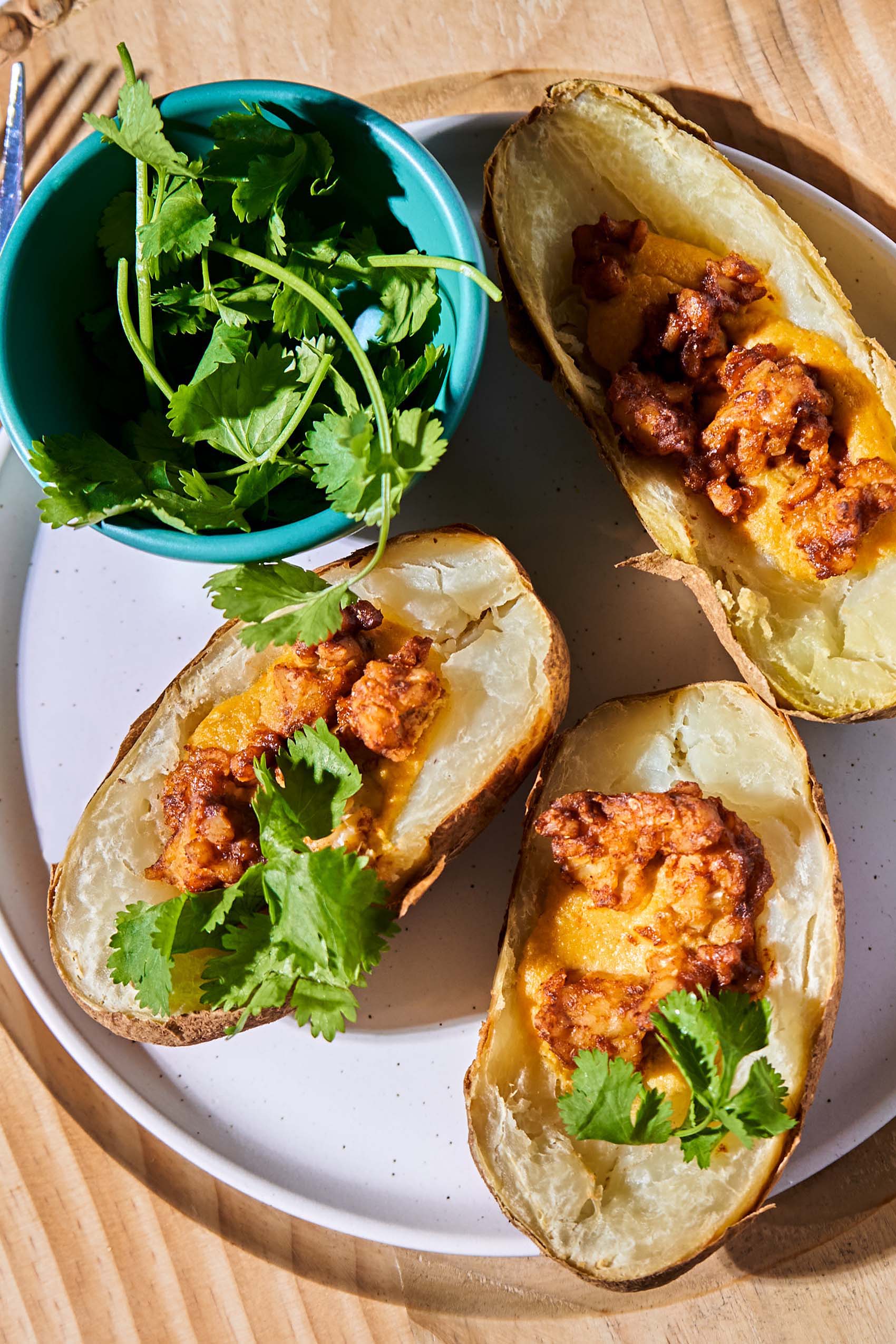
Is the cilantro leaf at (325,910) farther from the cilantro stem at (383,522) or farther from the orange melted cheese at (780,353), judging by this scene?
the orange melted cheese at (780,353)

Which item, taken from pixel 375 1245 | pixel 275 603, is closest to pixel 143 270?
pixel 275 603

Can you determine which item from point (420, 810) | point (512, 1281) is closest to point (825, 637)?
point (420, 810)

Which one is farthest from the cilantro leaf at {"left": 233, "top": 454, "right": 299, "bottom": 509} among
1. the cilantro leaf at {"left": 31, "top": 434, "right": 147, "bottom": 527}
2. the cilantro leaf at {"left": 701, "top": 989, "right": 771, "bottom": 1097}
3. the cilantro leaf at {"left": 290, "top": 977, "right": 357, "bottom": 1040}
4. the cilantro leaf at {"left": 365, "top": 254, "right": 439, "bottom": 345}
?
the cilantro leaf at {"left": 701, "top": 989, "right": 771, "bottom": 1097}

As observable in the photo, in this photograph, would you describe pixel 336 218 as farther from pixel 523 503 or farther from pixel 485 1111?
pixel 485 1111

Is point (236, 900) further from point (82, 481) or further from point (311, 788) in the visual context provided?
point (82, 481)

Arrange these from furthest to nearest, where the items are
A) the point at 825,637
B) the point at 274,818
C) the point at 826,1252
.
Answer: the point at 826,1252, the point at 825,637, the point at 274,818

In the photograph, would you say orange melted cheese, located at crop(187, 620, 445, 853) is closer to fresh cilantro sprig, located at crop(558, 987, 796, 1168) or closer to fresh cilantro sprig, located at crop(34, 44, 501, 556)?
fresh cilantro sprig, located at crop(34, 44, 501, 556)
